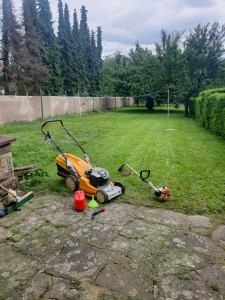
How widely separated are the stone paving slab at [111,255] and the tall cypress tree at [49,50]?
32.4m

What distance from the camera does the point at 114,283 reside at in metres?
2.06

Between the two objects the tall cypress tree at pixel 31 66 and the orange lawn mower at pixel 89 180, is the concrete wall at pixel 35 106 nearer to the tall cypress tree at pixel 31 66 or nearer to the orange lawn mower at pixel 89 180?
the tall cypress tree at pixel 31 66

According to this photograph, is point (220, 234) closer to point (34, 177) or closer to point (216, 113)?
point (34, 177)

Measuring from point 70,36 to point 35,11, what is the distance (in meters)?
10.7

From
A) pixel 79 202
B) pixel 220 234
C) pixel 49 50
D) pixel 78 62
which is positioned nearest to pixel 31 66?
pixel 49 50

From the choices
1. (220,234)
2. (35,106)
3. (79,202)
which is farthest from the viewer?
(35,106)

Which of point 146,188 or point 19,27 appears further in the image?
point 19,27

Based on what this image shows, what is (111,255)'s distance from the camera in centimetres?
245

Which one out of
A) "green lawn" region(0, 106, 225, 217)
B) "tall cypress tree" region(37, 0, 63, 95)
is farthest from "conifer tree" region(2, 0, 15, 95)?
"green lawn" region(0, 106, 225, 217)

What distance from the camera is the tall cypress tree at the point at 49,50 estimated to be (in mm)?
33969

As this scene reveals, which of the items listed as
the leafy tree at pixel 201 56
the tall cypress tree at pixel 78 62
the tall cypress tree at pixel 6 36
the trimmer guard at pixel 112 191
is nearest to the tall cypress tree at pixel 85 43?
the tall cypress tree at pixel 78 62

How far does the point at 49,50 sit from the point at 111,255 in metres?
40.1

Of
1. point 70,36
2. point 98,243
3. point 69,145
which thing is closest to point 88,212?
point 98,243

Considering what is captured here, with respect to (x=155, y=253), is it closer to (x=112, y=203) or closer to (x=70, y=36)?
(x=112, y=203)
